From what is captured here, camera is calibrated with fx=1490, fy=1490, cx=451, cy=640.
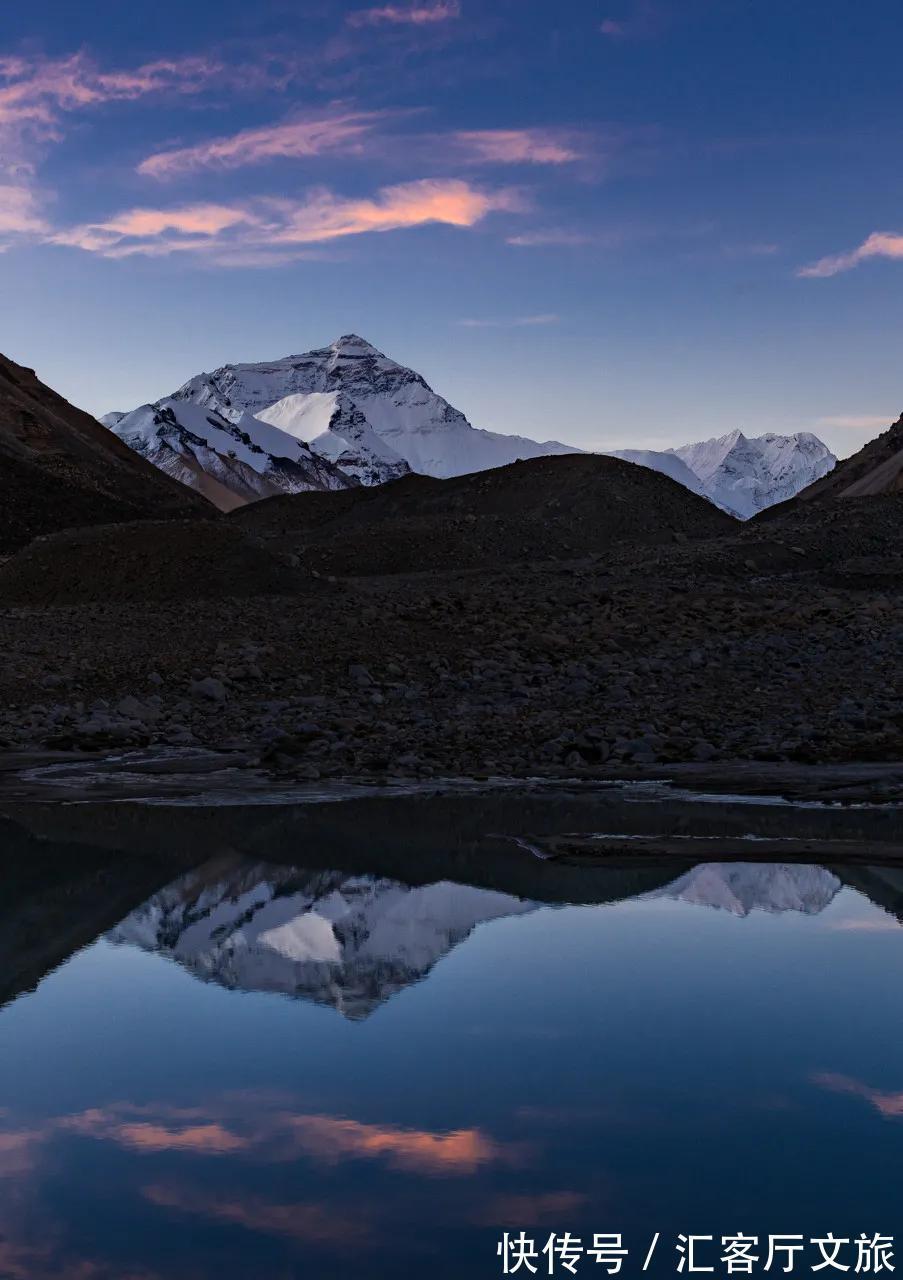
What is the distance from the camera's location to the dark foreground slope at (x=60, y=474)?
4416 inches

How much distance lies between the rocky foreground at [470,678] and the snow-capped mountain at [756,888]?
5.80 metres

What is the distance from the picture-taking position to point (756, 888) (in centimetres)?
1233

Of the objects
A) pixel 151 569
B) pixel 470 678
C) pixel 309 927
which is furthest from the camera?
pixel 151 569

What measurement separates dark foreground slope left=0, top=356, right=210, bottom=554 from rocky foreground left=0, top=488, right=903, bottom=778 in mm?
77147

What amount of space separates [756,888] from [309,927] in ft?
A: 12.4

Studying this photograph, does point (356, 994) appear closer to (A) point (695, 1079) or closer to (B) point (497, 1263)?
(A) point (695, 1079)

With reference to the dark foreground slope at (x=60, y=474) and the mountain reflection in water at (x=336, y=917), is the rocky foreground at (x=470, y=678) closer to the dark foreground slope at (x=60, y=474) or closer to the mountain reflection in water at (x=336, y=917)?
the mountain reflection in water at (x=336, y=917)

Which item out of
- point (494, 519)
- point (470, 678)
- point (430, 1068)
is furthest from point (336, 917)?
point (494, 519)

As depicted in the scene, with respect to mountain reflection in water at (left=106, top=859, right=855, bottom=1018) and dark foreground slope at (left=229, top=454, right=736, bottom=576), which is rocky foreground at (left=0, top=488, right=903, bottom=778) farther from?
dark foreground slope at (left=229, top=454, right=736, bottom=576)

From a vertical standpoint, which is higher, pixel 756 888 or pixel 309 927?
pixel 756 888

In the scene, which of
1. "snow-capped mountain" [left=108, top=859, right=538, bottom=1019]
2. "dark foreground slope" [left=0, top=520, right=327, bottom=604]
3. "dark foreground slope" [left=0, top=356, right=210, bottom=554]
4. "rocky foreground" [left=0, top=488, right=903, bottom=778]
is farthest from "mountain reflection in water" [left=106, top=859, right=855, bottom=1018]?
"dark foreground slope" [left=0, top=356, right=210, bottom=554]

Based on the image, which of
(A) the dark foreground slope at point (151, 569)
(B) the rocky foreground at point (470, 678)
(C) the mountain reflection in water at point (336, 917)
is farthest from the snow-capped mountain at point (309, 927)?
(A) the dark foreground slope at point (151, 569)

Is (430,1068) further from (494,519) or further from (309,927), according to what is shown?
(494,519)

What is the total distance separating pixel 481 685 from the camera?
23938 mm
